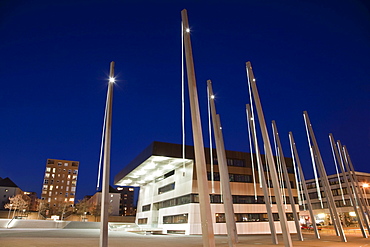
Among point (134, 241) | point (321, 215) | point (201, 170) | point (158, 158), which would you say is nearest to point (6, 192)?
point (158, 158)

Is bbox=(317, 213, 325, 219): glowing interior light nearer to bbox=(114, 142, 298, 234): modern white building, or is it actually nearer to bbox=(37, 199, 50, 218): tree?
bbox=(114, 142, 298, 234): modern white building

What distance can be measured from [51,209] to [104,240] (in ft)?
340

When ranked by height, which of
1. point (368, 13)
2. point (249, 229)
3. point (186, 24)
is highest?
point (368, 13)

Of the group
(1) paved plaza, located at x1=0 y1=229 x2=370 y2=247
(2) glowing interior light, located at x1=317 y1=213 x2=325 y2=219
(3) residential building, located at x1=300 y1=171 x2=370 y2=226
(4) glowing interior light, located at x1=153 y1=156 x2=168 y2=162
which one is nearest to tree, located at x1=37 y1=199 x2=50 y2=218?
(4) glowing interior light, located at x1=153 y1=156 x2=168 y2=162

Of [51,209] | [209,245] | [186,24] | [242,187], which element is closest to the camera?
[209,245]

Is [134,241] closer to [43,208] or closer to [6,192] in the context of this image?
[43,208]

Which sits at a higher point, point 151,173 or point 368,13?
point 368,13

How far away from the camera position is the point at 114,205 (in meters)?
101

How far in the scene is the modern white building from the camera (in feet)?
116

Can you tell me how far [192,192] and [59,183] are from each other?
9326cm

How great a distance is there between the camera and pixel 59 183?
4318 inches

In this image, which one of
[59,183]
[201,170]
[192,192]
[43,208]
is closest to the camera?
[201,170]

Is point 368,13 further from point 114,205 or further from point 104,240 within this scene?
point 114,205

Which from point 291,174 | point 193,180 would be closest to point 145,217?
point 193,180
